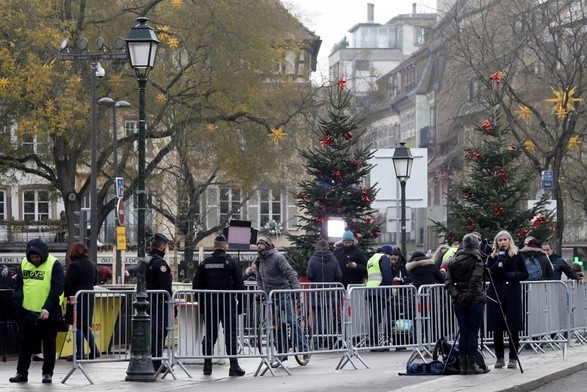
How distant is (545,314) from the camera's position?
2394 centimetres

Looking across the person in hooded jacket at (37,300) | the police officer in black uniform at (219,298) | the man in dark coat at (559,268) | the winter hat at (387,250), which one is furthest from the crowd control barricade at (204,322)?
the man in dark coat at (559,268)

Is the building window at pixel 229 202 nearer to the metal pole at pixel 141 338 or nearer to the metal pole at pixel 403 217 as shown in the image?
the metal pole at pixel 403 217

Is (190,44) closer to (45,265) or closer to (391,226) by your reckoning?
(391,226)

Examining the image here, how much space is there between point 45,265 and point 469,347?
5.01 metres

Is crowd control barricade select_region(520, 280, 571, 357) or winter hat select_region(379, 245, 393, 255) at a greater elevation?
winter hat select_region(379, 245, 393, 255)

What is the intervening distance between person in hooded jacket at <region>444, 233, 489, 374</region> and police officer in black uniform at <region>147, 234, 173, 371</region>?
3.43m

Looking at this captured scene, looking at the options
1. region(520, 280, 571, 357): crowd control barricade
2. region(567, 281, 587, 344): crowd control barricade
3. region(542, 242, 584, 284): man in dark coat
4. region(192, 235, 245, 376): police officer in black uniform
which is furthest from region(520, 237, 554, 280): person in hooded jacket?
region(192, 235, 245, 376): police officer in black uniform

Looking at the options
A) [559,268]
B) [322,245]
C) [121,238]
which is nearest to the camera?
[322,245]

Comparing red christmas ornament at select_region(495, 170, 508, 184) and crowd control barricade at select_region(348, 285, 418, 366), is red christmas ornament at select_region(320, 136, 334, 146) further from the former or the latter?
crowd control barricade at select_region(348, 285, 418, 366)

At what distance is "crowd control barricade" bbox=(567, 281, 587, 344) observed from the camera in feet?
85.3

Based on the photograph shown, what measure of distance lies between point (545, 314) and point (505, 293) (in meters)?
4.13

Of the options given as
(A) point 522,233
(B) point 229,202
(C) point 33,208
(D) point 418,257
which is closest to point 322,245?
(D) point 418,257

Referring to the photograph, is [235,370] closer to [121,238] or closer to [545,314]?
[545,314]

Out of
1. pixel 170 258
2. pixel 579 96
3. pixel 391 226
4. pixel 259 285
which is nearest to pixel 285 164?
pixel 579 96
